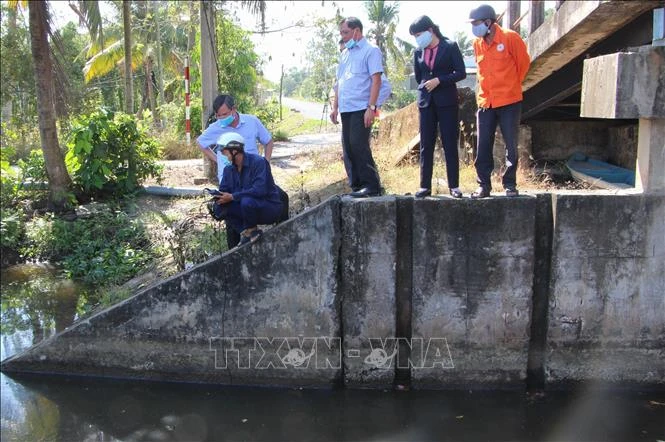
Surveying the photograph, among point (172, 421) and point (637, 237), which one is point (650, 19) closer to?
point (637, 237)

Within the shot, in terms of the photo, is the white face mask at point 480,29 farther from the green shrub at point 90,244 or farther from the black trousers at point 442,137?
the green shrub at point 90,244

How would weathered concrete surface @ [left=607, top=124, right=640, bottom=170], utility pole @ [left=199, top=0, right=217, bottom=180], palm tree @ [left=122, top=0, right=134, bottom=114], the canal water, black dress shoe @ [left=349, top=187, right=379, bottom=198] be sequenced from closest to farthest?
the canal water → black dress shoe @ [left=349, top=187, right=379, bottom=198] → weathered concrete surface @ [left=607, top=124, right=640, bottom=170] → utility pole @ [left=199, top=0, right=217, bottom=180] → palm tree @ [left=122, top=0, right=134, bottom=114]

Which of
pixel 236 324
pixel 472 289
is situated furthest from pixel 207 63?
pixel 472 289

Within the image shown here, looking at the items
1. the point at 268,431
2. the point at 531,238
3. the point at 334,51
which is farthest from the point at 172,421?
the point at 334,51

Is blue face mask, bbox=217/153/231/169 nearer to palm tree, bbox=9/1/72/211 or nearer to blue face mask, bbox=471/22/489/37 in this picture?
blue face mask, bbox=471/22/489/37

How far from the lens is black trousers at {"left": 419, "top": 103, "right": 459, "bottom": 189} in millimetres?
5477

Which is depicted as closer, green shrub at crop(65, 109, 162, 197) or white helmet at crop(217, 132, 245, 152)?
white helmet at crop(217, 132, 245, 152)

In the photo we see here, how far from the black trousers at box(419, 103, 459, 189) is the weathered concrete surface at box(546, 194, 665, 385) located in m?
0.92

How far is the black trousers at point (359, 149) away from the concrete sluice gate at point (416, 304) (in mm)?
491

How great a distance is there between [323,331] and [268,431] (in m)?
0.97

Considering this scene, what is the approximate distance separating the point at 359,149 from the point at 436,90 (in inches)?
33.7

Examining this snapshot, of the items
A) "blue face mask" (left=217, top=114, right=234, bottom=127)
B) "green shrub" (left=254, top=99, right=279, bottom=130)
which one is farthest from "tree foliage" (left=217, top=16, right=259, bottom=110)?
"blue face mask" (left=217, top=114, right=234, bottom=127)

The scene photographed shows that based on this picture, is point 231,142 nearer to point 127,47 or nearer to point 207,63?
point 207,63

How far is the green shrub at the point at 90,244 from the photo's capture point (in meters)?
8.32
